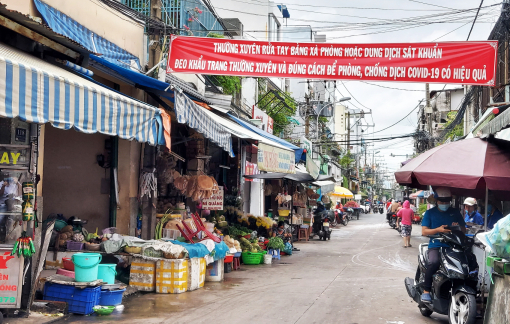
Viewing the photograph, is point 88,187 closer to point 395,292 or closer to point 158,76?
point 158,76

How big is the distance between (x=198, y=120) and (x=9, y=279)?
4331 mm

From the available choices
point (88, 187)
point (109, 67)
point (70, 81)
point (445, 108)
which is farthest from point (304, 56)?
point (445, 108)

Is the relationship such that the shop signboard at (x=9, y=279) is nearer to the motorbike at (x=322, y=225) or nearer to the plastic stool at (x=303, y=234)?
the plastic stool at (x=303, y=234)

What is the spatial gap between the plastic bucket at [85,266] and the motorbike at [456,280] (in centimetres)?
471

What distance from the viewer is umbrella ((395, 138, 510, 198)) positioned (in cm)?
712

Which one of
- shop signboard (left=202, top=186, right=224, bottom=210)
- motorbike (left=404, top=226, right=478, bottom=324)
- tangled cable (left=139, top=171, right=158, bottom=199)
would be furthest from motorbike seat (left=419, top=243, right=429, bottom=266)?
shop signboard (left=202, top=186, right=224, bottom=210)

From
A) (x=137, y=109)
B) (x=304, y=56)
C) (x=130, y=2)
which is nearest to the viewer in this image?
(x=137, y=109)

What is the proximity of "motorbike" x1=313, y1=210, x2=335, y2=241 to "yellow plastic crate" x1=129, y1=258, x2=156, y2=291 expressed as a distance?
16.6m

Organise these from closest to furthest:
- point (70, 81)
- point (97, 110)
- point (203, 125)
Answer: point (70, 81), point (97, 110), point (203, 125)

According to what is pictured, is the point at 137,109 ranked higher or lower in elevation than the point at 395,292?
higher

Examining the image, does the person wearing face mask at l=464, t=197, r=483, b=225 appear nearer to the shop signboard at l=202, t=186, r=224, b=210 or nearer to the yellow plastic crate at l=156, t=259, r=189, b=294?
the shop signboard at l=202, t=186, r=224, b=210

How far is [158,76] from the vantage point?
12.1 meters

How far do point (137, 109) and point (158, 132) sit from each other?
2.24ft

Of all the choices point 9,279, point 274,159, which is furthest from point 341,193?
point 9,279
